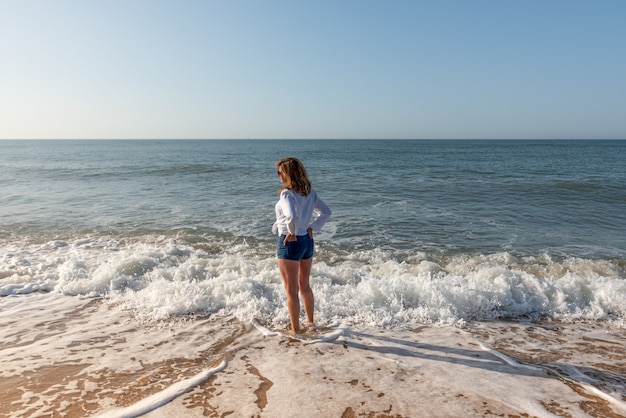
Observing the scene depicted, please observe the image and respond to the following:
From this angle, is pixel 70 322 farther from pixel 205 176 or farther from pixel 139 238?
pixel 205 176

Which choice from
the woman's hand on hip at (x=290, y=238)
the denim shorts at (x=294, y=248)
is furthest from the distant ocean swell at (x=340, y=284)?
the woman's hand on hip at (x=290, y=238)

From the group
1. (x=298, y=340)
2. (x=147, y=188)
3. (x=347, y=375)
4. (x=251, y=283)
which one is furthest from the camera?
(x=147, y=188)

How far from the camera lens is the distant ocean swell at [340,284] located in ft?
17.8

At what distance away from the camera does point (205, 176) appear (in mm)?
26453

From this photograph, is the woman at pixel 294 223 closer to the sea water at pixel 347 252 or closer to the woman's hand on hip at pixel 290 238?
the woman's hand on hip at pixel 290 238

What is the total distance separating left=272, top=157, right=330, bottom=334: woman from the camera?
13.8 ft

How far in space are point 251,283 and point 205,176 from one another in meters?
21.7

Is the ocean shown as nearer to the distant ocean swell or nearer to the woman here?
the distant ocean swell

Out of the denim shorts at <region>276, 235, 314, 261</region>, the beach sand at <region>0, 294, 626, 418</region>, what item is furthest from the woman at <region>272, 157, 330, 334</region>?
the beach sand at <region>0, 294, 626, 418</region>

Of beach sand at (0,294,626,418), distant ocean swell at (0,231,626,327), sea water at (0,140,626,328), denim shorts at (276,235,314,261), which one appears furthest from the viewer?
sea water at (0,140,626,328)

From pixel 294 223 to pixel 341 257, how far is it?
15.4 ft

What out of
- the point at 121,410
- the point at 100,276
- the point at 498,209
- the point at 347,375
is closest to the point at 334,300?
the point at 347,375

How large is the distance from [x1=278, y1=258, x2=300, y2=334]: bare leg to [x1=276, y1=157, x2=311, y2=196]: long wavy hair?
2.81 feet

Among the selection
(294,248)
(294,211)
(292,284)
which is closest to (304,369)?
(292,284)
